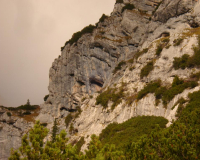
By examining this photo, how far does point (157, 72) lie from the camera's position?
114ft

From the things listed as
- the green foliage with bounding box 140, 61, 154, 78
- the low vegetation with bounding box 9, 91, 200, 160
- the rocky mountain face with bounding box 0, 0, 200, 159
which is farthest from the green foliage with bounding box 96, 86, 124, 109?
the low vegetation with bounding box 9, 91, 200, 160

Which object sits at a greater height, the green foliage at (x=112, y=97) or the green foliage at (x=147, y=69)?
the green foliage at (x=147, y=69)

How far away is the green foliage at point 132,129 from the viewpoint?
23938 mm

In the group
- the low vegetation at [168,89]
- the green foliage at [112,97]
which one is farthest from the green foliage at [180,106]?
the green foliage at [112,97]

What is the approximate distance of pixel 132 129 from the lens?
26.0 metres

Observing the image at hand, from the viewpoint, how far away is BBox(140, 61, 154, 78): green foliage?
118ft

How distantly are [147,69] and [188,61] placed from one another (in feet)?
24.9

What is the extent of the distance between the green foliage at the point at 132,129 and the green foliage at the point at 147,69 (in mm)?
10240

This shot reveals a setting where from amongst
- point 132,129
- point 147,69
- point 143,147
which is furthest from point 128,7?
point 143,147

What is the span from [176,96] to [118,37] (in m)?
39.0

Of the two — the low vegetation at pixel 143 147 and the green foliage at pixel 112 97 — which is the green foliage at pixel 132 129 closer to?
the low vegetation at pixel 143 147

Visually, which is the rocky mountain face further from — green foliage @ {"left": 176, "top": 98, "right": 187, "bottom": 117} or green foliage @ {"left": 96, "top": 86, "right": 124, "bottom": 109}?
green foliage @ {"left": 176, "top": 98, "right": 187, "bottom": 117}

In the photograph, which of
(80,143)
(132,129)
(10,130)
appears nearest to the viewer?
(132,129)

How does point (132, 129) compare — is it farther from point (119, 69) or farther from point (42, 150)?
point (119, 69)
